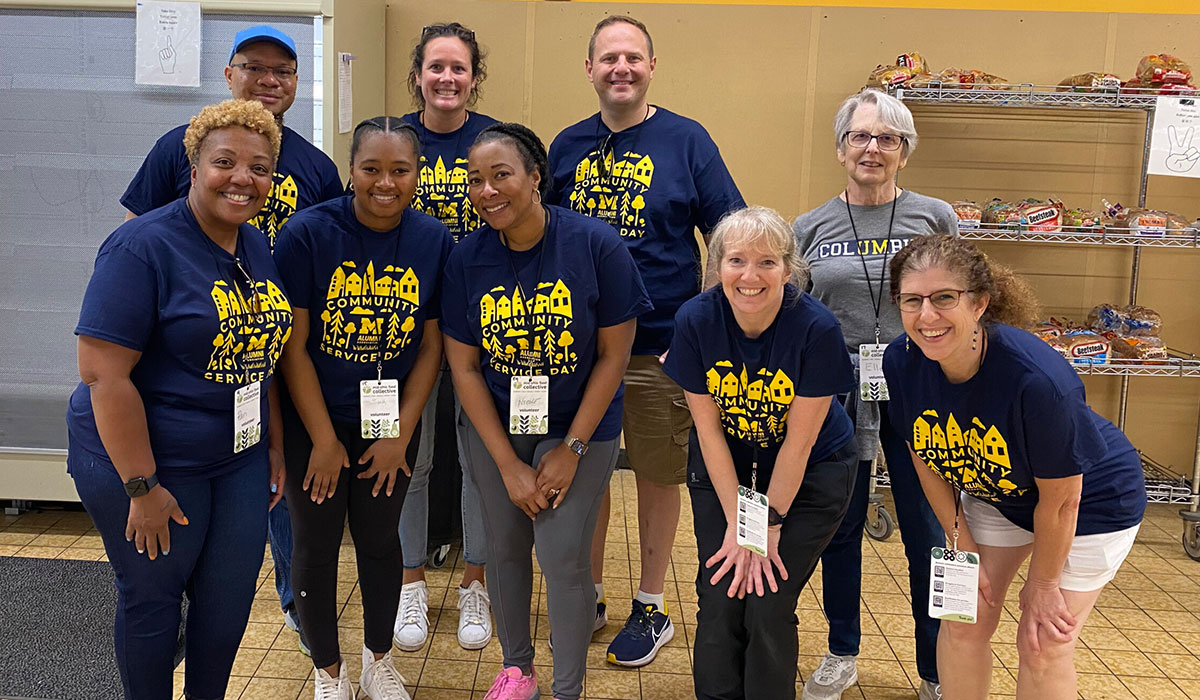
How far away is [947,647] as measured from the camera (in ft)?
7.16

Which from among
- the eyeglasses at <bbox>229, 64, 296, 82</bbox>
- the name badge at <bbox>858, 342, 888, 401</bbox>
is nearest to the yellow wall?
the eyeglasses at <bbox>229, 64, 296, 82</bbox>

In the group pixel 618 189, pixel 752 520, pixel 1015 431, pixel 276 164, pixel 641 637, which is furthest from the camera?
pixel 641 637

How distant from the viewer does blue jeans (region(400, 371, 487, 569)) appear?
2.72m

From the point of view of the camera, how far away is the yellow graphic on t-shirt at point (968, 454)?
1928 millimetres

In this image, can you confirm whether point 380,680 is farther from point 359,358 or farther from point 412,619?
point 359,358

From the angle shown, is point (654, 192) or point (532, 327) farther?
point (654, 192)

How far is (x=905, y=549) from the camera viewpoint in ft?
8.13

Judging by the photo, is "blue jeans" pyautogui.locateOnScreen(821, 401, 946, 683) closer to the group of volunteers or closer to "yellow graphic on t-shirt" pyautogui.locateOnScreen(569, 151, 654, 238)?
the group of volunteers

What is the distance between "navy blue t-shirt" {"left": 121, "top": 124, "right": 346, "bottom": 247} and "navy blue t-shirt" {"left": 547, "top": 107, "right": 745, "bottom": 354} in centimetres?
64

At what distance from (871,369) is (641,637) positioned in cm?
107

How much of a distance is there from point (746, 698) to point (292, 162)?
1773 mm

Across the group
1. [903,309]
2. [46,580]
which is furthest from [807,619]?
[46,580]

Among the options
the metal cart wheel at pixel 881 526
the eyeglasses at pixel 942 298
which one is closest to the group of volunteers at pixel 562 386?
the eyeglasses at pixel 942 298

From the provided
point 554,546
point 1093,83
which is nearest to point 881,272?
point 554,546
